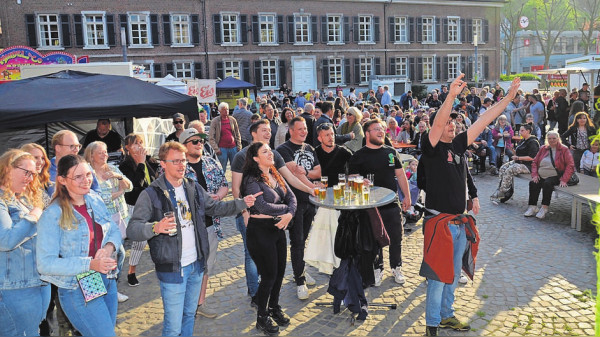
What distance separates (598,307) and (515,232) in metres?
5.39

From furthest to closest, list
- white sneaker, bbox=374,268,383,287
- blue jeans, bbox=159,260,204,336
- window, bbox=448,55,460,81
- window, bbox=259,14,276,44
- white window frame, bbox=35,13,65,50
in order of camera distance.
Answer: window, bbox=448,55,460,81
window, bbox=259,14,276,44
white window frame, bbox=35,13,65,50
white sneaker, bbox=374,268,383,287
blue jeans, bbox=159,260,204,336

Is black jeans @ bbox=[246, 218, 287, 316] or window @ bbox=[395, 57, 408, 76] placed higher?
window @ bbox=[395, 57, 408, 76]

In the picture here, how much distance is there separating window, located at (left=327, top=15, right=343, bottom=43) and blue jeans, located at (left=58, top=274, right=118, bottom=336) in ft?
114

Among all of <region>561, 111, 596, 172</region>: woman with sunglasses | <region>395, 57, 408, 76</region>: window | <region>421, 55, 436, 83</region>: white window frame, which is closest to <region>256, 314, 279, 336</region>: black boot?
<region>561, 111, 596, 172</region>: woman with sunglasses

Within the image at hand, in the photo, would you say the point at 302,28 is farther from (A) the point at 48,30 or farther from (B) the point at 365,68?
(A) the point at 48,30

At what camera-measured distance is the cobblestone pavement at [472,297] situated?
4.77 metres


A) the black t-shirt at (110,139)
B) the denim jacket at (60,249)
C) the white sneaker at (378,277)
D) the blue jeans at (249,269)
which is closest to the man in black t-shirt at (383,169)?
the white sneaker at (378,277)

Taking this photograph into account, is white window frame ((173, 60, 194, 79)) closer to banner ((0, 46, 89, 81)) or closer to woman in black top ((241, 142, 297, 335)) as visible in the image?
banner ((0, 46, 89, 81))

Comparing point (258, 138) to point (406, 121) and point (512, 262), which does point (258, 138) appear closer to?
point (512, 262)

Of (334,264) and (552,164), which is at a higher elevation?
(552,164)

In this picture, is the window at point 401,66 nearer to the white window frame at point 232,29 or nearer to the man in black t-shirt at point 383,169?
the white window frame at point 232,29

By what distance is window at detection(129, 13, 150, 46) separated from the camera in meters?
30.5

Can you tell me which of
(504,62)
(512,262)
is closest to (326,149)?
(512,262)

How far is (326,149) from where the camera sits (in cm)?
587
